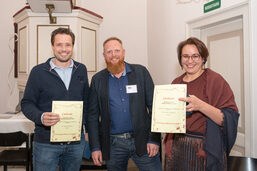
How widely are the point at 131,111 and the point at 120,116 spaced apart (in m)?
0.10

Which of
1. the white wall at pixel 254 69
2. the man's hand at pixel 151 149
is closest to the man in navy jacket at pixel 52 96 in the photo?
the man's hand at pixel 151 149

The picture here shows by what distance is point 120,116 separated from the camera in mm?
2107

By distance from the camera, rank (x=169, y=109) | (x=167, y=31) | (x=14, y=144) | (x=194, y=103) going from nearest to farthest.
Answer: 1. (x=194, y=103)
2. (x=169, y=109)
3. (x=14, y=144)
4. (x=167, y=31)

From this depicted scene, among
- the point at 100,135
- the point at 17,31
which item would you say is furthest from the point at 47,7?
the point at 100,135

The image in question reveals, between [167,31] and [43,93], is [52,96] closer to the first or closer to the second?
[43,93]

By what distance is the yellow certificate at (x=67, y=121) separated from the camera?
1881mm

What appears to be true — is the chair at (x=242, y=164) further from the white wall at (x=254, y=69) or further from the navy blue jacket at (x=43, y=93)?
the navy blue jacket at (x=43, y=93)

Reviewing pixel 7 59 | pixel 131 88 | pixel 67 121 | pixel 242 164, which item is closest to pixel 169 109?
pixel 131 88

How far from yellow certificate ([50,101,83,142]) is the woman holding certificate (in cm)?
75

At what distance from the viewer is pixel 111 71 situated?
2180mm

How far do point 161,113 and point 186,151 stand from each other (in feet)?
1.11

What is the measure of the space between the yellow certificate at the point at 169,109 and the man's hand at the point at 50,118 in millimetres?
724

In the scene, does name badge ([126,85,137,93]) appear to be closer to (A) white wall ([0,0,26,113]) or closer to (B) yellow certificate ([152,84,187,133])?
(B) yellow certificate ([152,84,187,133])

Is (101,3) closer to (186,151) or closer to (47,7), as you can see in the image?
(47,7)
